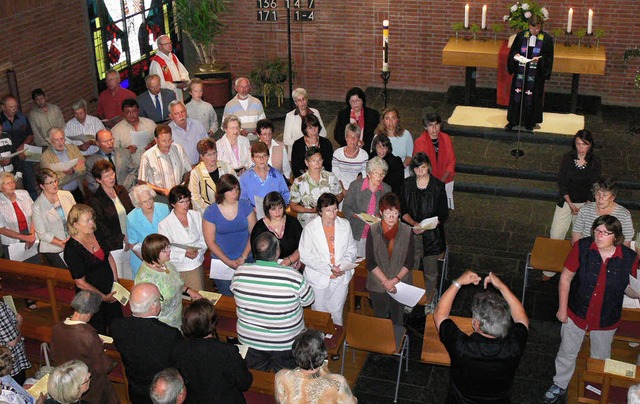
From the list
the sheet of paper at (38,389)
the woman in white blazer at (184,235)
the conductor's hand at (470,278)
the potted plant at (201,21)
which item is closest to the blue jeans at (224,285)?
the woman in white blazer at (184,235)

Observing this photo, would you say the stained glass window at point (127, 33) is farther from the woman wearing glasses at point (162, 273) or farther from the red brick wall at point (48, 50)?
the woman wearing glasses at point (162, 273)

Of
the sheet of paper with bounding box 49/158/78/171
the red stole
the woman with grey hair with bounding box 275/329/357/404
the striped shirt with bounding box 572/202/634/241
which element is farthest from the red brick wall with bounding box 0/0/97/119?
the striped shirt with bounding box 572/202/634/241

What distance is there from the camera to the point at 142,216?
691 cm

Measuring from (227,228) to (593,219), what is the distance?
334 centimetres

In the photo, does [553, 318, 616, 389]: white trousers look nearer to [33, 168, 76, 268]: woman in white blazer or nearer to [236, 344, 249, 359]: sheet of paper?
[236, 344, 249, 359]: sheet of paper

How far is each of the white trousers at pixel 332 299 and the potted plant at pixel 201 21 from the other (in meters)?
8.34

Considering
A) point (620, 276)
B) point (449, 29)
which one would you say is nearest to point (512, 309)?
point (620, 276)

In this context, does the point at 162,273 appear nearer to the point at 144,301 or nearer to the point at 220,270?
the point at 144,301

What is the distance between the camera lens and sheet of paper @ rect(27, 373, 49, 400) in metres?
5.18

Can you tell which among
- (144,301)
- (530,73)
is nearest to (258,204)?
(144,301)

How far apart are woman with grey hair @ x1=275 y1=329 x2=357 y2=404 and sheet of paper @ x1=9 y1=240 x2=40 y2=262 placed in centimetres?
409

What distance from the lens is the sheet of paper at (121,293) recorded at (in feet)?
20.8

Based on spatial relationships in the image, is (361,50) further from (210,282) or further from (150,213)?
(150,213)

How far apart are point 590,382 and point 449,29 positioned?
9021mm
